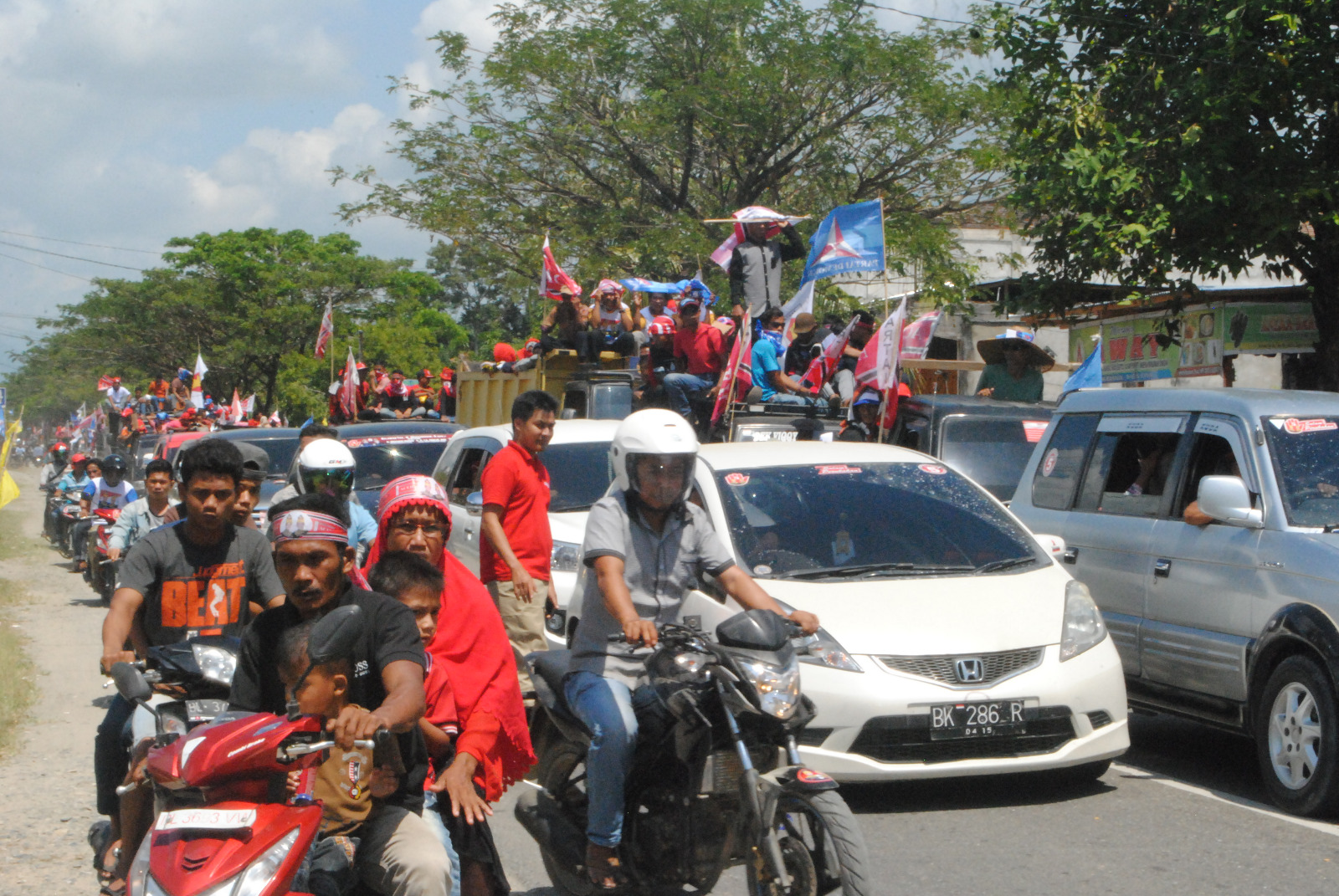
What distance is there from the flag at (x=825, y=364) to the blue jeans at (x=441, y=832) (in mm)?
9596

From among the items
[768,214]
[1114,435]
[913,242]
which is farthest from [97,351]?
[1114,435]

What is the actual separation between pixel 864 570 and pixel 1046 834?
152cm

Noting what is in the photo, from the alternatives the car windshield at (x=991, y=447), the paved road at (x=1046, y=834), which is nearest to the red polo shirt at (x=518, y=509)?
the paved road at (x=1046, y=834)

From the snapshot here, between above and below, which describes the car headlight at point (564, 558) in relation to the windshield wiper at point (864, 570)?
below

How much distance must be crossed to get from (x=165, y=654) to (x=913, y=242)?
21174 millimetres

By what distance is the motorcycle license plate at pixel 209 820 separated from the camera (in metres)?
2.92

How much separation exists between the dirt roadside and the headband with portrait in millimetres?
3146

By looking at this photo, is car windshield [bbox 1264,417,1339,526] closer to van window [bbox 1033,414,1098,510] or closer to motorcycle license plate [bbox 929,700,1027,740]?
van window [bbox 1033,414,1098,510]

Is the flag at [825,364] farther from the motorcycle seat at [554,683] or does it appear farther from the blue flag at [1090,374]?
the motorcycle seat at [554,683]

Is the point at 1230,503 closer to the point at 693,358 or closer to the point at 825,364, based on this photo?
the point at 825,364

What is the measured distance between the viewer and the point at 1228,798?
21.6ft

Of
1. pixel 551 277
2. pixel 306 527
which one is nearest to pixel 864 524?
pixel 306 527

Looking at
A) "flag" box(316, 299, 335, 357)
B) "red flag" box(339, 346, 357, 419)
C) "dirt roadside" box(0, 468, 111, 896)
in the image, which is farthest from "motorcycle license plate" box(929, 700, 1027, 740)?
"flag" box(316, 299, 335, 357)

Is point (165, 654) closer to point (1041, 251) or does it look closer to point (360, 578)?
point (360, 578)
